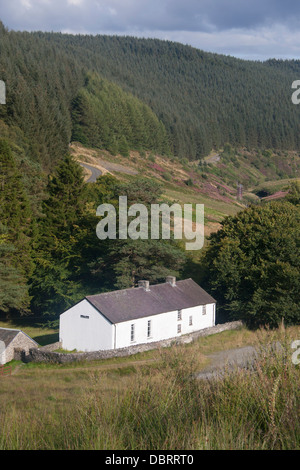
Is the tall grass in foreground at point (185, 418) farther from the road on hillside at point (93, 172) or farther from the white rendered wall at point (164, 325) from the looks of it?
the road on hillside at point (93, 172)

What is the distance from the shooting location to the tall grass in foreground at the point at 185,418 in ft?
25.3

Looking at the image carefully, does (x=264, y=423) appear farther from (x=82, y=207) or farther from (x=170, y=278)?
(x=82, y=207)

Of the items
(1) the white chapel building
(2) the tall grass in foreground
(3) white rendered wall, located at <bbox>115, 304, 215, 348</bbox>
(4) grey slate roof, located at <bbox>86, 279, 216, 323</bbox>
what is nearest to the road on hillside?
(4) grey slate roof, located at <bbox>86, 279, 216, 323</bbox>

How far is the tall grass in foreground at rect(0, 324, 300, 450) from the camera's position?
7.70 metres

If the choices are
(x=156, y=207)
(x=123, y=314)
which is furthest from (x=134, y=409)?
(x=156, y=207)

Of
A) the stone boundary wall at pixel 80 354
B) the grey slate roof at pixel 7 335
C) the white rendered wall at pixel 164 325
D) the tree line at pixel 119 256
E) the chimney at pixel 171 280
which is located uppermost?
the tree line at pixel 119 256

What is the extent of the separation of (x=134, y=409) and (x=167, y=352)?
532cm

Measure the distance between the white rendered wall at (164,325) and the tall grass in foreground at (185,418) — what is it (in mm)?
22628

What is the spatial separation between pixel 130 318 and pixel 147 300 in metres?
2.72

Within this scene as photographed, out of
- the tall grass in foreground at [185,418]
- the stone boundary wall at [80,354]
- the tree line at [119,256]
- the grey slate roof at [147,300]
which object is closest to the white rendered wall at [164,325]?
the grey slate roof at [147,300]

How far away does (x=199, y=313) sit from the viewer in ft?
124

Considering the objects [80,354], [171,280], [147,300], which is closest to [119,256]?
[171,280]

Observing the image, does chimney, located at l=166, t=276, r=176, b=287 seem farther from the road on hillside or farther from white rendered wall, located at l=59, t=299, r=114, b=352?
the road on hillside

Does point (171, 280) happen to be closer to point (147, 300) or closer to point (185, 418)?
point (147, 300)
